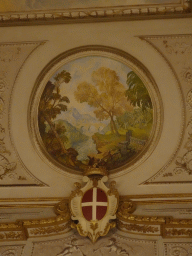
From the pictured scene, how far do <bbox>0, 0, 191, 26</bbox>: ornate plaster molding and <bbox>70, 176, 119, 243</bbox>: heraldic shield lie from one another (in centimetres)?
363

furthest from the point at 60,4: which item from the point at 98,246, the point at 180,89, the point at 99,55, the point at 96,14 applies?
the point at 98,246

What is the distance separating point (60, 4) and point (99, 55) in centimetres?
144

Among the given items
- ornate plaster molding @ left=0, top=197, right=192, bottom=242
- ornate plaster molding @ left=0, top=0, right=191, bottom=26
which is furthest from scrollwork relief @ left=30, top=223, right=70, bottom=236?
ornate plaster molding @ left=0, top=0, right=191, bottom=26

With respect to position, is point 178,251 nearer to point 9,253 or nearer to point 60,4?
point 9,253

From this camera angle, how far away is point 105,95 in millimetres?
8812

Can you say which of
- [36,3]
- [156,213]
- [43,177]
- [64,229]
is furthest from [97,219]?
[36,3]

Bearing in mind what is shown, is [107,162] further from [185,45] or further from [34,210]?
[185,45]

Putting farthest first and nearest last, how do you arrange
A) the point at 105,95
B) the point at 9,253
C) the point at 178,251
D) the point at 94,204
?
the point at 105,95 < the point at 94,204 < the point at 9,253 < the point at 178,251

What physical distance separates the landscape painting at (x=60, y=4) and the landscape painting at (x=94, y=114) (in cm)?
122

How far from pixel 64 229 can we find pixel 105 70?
376 centimetres

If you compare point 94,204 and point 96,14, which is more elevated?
point 96,14

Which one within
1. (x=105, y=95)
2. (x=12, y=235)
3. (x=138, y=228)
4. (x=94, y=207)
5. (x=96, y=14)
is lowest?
(x=12, y=235)

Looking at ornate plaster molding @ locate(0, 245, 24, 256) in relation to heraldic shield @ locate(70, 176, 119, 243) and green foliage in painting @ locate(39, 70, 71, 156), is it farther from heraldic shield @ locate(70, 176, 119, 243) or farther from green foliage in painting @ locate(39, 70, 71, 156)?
green foliage in painting @ locate(39, 70, 71, 156)

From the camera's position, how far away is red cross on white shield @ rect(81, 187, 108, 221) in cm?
768
